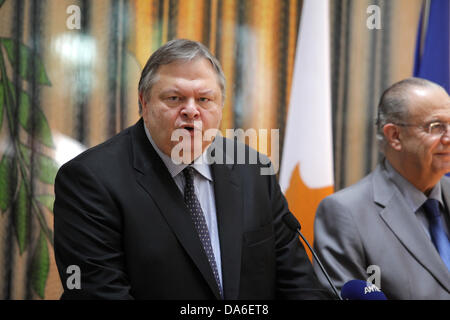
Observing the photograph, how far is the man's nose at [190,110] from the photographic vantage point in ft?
5.29

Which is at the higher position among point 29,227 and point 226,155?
point 226,155

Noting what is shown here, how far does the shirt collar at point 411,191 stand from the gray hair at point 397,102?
0.56ft

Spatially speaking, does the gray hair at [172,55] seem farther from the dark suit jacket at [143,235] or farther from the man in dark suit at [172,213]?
the dark suit jacket at [143,235]

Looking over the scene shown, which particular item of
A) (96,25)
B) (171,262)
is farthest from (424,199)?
(96,25)

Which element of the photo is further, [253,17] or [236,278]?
[253,17]

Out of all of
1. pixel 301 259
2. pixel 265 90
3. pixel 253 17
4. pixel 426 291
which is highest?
pixel 253 17

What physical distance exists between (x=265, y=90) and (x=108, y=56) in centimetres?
93

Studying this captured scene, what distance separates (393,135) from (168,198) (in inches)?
48.1

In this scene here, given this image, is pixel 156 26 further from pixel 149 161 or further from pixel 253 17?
pixel 149 161

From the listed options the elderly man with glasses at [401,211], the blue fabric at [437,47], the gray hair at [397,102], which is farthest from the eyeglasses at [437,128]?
the blue fabric at [437,47]

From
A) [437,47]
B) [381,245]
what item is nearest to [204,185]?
[381,245]

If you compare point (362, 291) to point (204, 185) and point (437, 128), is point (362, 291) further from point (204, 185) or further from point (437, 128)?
point (437, 128)

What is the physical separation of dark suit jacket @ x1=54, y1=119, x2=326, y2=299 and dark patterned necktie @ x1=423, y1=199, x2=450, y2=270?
0.71 meters

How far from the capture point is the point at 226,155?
6.18 ft
